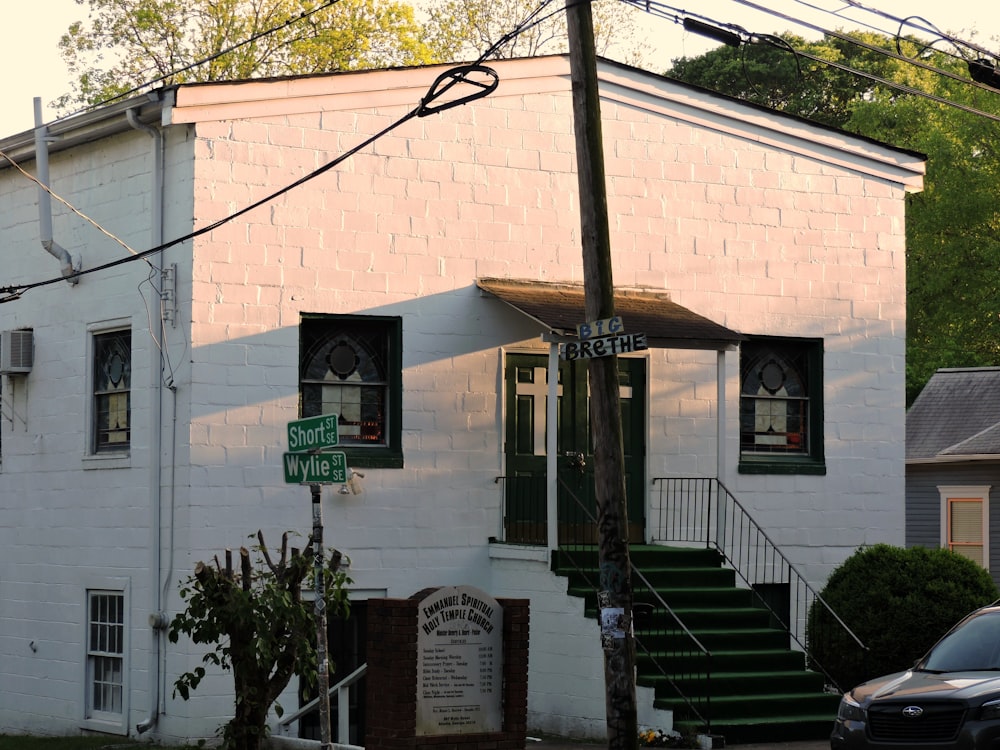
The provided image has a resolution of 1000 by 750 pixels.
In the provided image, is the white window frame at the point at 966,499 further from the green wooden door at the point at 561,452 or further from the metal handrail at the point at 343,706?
the metal handrail at the point at 343,706

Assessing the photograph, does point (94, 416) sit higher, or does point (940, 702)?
point (94, 416)

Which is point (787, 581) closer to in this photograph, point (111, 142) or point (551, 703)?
A: point (551, 703)

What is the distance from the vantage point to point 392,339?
17.1m

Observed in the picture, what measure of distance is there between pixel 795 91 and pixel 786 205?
32630 mm

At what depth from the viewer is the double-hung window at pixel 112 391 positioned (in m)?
16.9

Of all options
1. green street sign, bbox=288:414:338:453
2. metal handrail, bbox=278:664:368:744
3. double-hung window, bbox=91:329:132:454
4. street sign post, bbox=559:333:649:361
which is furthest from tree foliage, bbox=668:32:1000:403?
green street sign, bbox=288:414:338:453

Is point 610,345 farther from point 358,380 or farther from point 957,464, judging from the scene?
point 957,464

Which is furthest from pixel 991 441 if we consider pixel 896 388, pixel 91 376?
pixel 91 376

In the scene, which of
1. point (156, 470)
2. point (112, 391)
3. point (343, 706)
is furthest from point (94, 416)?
point (343, 706)

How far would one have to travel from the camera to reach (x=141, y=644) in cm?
1606

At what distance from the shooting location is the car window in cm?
1307

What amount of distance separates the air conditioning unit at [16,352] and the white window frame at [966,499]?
19.9m

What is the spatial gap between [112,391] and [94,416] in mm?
496

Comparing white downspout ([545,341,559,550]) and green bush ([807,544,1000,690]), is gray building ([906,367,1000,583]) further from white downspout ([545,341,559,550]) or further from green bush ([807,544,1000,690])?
white downspout ([545,341,559,550])
